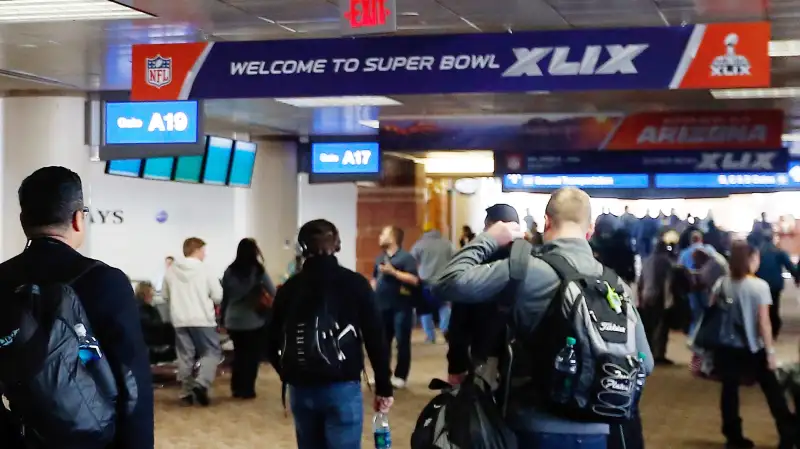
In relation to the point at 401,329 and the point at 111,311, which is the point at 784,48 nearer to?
the point at 401,329

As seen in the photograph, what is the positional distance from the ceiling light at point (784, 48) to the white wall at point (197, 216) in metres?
8.21

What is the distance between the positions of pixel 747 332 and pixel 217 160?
7573 mm

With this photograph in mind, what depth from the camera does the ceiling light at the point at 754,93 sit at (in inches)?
448

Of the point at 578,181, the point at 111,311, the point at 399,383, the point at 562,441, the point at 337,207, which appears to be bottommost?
the point at 399,383

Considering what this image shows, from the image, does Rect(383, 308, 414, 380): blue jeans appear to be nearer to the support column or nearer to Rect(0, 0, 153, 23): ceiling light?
the support column

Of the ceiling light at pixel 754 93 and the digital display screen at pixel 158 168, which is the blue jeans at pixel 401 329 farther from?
the ceiling light at pixel 754 93

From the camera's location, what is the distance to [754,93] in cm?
1182

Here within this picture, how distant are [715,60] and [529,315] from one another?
142 inches

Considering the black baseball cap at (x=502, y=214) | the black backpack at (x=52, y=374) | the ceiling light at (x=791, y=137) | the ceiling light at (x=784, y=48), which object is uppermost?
the ceiling light at (x=784, y=48)

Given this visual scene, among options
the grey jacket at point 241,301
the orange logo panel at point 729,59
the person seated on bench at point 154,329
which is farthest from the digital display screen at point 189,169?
the orange logo panel at point 729,59

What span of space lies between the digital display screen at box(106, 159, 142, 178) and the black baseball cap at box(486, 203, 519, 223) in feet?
24.5

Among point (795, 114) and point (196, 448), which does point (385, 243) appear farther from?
point (795, 114)

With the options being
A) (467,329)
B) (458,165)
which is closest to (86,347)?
(467,329)

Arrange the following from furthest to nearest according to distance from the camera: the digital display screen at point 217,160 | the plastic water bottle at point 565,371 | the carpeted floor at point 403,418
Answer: the digital display screen at point 217,160 < the carpeted floor at point 403,418 < the plastic water bottle at point 565,371
